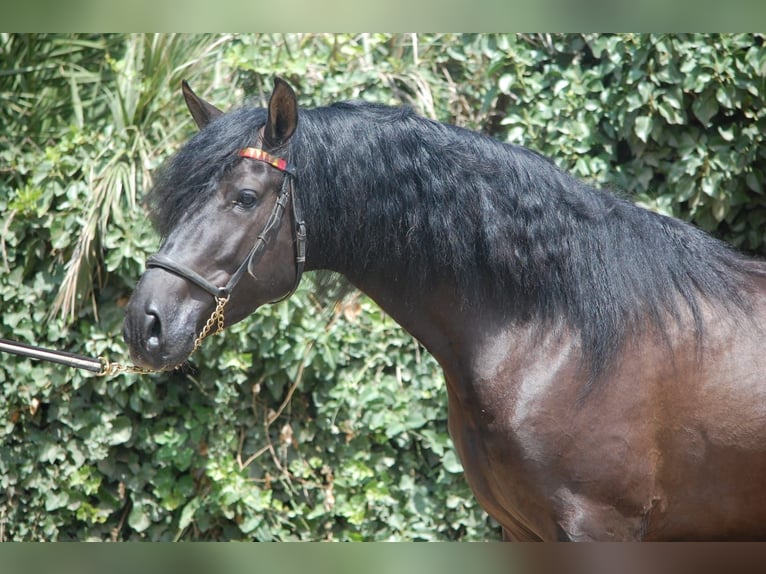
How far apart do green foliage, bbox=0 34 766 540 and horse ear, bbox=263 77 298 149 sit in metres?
1.90

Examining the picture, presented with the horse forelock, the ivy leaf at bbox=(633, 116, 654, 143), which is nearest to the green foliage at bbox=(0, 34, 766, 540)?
the ivy leaf at bbox=(633, 116, 654, 143)

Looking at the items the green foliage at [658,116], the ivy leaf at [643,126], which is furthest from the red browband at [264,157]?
the ivy leaf at [643,126]

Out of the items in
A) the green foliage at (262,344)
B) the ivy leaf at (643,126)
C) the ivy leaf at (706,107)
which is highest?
the ivy leaf at (706,107)

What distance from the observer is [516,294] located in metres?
2.26

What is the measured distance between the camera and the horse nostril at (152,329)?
206 centimetres

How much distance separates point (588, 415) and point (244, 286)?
100 cm

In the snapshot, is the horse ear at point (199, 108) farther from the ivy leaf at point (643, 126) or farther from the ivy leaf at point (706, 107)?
the ivy leaf at point (706, 107)

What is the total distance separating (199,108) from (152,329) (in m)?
0.77

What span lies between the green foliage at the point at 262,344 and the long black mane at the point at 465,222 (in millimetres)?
1820

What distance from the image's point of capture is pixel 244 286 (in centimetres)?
219

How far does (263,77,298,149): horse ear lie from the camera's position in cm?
213

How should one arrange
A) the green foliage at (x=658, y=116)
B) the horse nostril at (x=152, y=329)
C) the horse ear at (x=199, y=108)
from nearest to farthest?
1. the horse nostril at (x=152, y=329)
2. the horse ear at (x=199, y=108)
3. the green foliage at (x=658, y=116)

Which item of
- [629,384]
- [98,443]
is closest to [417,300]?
[629,384]
